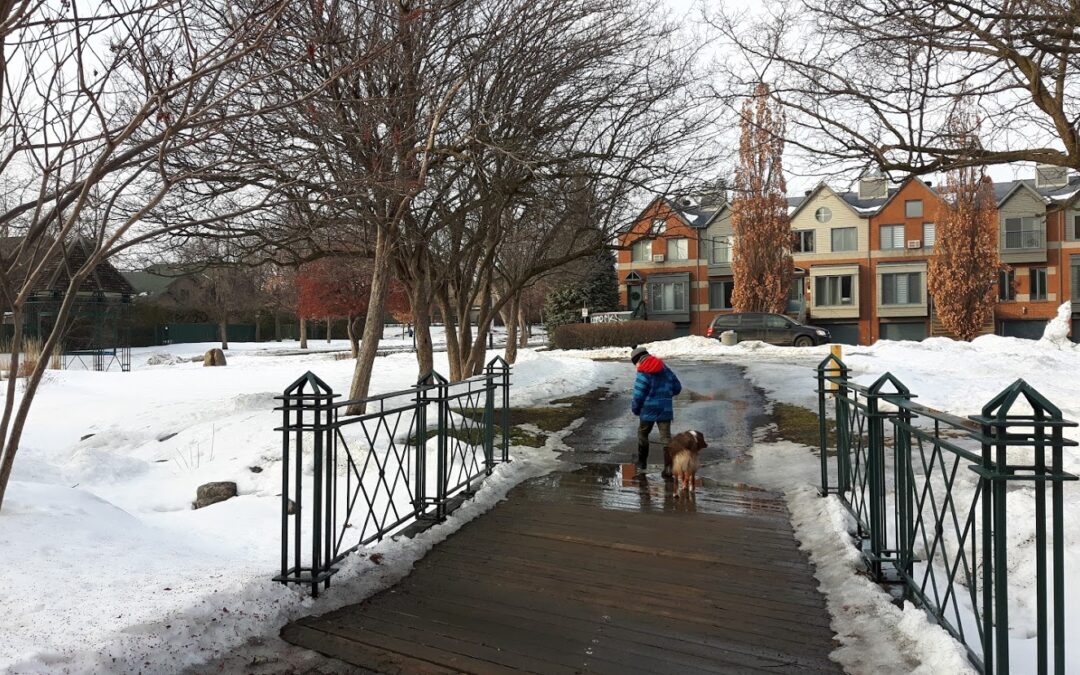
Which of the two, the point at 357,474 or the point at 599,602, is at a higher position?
the point at 357,474

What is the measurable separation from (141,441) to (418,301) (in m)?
5.13

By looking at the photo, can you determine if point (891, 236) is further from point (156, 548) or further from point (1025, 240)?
point (156, 548)

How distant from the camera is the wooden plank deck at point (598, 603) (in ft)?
11.7

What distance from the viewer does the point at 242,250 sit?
1210 centimetres

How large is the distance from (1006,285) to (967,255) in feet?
15.4

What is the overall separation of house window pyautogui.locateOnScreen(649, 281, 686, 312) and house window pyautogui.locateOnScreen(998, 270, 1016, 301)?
54.6 feet

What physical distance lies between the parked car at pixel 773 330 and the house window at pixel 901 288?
11.6 metres

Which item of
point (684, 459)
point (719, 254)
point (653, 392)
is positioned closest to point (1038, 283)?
point (719, 254)

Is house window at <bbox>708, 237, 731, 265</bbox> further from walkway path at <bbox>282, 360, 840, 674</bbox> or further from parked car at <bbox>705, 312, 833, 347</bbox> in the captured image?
walkway path at <bbox>282, 360, 840, 674</bbox>

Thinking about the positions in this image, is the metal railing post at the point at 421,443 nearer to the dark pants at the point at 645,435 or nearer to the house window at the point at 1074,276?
the dark pants at the point at 645,435

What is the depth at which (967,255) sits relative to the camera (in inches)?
1362

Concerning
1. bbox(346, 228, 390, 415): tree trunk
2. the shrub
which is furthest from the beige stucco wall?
bbox(346, 228, 390, 415): tree trunk

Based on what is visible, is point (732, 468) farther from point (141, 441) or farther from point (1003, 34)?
point (141, 441)

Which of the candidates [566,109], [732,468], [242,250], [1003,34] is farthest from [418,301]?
[1003,34]
